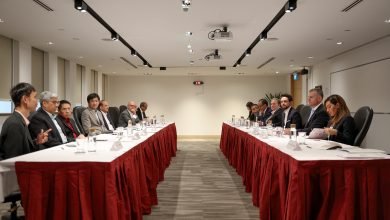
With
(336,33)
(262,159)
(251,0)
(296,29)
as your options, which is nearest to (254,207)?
(262,159)

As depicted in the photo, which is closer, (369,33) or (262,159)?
(262,159)

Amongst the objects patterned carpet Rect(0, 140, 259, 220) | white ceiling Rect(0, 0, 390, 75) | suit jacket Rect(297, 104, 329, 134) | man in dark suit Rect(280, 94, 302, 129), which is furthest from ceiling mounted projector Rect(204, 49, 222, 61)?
suit jacket Rect(297, 104, 329, 134)

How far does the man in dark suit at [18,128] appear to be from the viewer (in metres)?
2.40

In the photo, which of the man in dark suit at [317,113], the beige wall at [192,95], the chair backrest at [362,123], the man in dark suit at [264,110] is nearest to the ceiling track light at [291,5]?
the man in dark suit at [317,113]

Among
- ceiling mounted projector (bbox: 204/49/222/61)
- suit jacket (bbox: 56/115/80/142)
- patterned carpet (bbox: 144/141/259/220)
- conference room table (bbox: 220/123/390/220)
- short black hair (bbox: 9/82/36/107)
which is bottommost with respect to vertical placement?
patterned carpet (bbox: 144/141/259/220)

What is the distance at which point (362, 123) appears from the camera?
10.2 feet

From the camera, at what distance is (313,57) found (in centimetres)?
901

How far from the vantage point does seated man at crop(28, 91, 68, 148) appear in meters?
3.13

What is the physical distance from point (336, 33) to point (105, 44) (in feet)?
15.1

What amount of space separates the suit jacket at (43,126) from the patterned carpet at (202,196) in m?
0.76

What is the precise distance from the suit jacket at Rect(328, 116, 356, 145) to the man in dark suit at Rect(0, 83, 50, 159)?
268 cm

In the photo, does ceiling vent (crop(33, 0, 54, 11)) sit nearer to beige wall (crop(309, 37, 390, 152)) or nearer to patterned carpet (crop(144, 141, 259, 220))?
patterned carpet (crop(144, 141, 259, 220))

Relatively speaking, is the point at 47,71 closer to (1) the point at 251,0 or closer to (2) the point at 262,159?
(1) the point at 251,0

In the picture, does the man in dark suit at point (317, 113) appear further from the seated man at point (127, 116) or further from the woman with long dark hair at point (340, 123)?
the seated man at point (127, 116)
